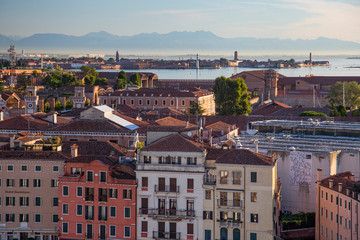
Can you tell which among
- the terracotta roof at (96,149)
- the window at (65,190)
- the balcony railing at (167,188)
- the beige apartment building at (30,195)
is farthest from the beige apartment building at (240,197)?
the terracotta roof at (96,149)

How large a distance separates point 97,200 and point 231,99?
88.6 feet

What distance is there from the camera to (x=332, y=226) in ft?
59.3

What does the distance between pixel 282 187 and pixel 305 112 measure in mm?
16942

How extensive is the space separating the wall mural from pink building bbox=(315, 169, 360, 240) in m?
0.93

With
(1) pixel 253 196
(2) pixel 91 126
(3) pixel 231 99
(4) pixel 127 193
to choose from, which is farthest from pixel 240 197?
(3) pixel 231 99

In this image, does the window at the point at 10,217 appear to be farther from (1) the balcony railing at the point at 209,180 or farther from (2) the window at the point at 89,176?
(1) the balcony railing at the point at 209,180

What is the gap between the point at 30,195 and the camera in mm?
19031

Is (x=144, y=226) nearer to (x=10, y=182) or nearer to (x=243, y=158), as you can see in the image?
(x=243, y=158)

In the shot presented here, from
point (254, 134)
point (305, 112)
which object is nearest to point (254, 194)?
point (254, 134)

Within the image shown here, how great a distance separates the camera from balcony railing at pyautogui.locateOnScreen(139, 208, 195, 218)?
58.1 feet

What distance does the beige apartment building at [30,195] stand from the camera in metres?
18.9

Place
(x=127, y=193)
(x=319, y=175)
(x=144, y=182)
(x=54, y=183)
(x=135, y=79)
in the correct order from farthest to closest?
1. (x=135, y=79)
2. (x=319, y=175)
3. (x=54, y=183)
4. (x=127, y=193)
5. (x=144, y=182)

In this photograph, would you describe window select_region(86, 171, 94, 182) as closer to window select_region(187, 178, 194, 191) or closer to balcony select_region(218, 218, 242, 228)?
window select_region(187, 178, 194, 191)

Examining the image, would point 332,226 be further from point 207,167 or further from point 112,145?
point 112,145
